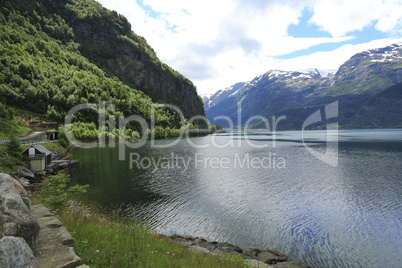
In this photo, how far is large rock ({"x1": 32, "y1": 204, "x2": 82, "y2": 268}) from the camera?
8.77m

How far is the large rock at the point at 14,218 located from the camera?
26.5ft

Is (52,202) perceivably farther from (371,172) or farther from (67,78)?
(67,78)

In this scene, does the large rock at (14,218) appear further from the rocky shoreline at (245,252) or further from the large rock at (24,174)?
the large rock at (24,174)

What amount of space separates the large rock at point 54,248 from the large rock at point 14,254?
2.06 m

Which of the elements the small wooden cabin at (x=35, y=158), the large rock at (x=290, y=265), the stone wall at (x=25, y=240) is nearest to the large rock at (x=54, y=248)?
the stone wall at (x=25, y=240)

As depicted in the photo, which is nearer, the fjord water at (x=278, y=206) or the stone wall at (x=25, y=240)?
the stone wall at (x=25, y=240)

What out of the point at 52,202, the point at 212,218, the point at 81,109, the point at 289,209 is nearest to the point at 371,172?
the point at 289,209

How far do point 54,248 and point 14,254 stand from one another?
3.77m

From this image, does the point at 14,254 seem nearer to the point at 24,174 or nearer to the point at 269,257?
the point at 269,257

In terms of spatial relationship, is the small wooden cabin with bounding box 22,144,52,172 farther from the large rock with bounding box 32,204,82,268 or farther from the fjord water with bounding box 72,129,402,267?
the large rock with bounding box 32,204,82,268

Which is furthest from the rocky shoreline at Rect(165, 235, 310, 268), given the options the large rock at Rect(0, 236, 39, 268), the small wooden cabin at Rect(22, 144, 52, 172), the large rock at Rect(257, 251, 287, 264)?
the small wooden cabin at Rect(22, 144, 52, 172)

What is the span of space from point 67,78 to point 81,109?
44.7 meters

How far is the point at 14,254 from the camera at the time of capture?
20.9ft

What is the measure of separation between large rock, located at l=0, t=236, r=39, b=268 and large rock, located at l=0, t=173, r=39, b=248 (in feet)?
5.35
